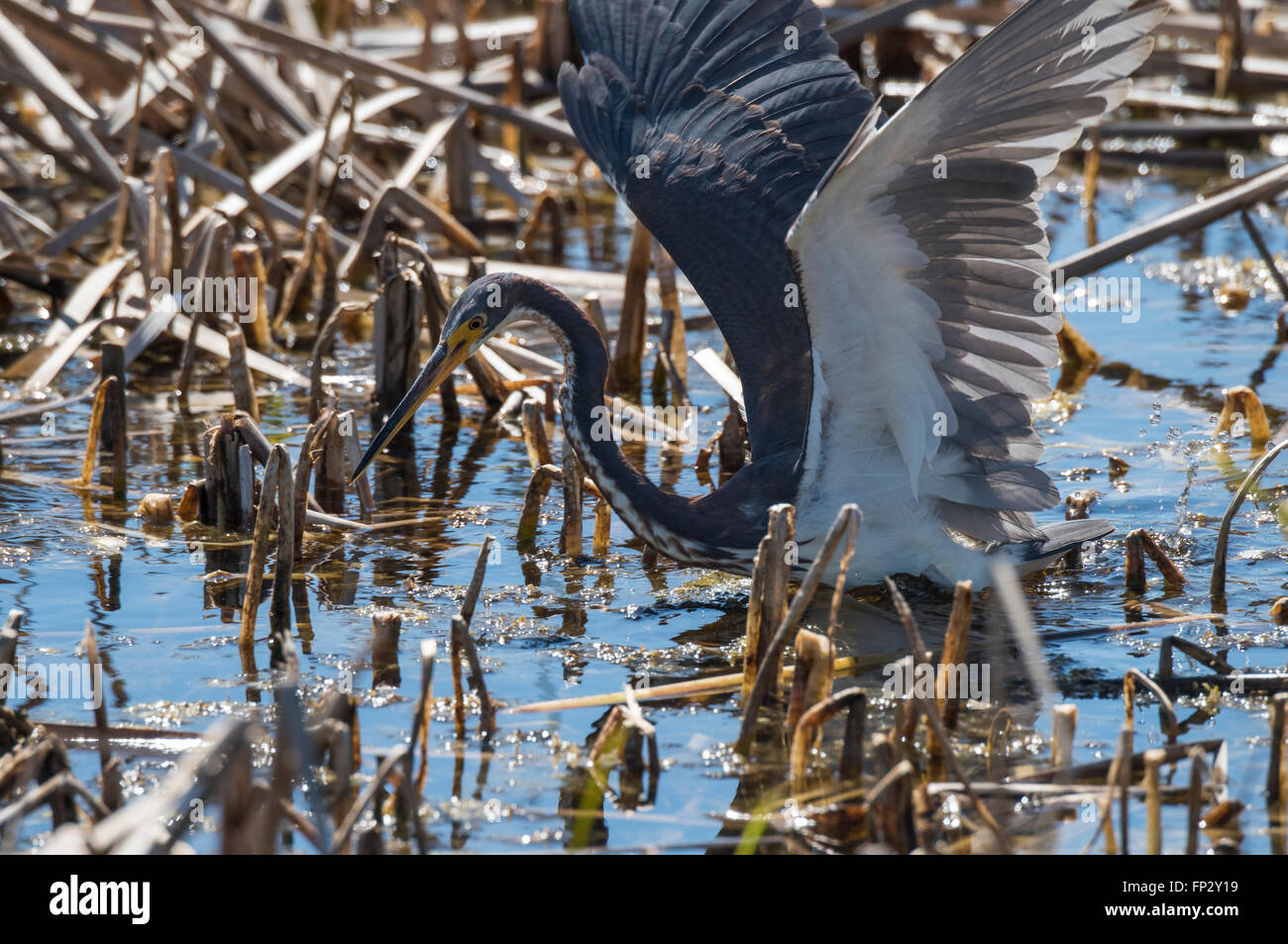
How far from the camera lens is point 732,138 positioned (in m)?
5.61

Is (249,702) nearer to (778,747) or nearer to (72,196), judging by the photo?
(778,747)

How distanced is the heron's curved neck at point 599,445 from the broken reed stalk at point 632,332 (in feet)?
6.12

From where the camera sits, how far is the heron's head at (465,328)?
4977 millimetres

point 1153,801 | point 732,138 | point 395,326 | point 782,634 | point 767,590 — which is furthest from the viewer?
point 395,326

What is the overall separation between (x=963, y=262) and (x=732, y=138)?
143 centimetres

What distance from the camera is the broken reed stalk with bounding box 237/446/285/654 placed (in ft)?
14.1

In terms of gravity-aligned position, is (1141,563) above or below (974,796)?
above

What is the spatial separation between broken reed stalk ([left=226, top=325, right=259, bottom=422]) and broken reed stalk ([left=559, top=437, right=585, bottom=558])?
1.43m

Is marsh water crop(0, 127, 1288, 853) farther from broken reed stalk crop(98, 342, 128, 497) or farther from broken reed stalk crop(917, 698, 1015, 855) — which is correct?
broken reed stalk crop(917, 698, 1015, 855)

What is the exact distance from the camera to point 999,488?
476 cm

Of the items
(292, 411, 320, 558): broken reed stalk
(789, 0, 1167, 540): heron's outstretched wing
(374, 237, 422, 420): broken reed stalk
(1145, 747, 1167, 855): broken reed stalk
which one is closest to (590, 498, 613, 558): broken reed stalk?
(789, 0, 1167, 540): heron's outstretched wing

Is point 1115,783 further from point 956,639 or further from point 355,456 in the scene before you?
point 355,456

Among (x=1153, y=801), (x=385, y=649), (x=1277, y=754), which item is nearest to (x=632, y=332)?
(x=385, y=649)

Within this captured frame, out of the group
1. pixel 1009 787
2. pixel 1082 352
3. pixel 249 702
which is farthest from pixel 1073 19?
pixel 1082 352
